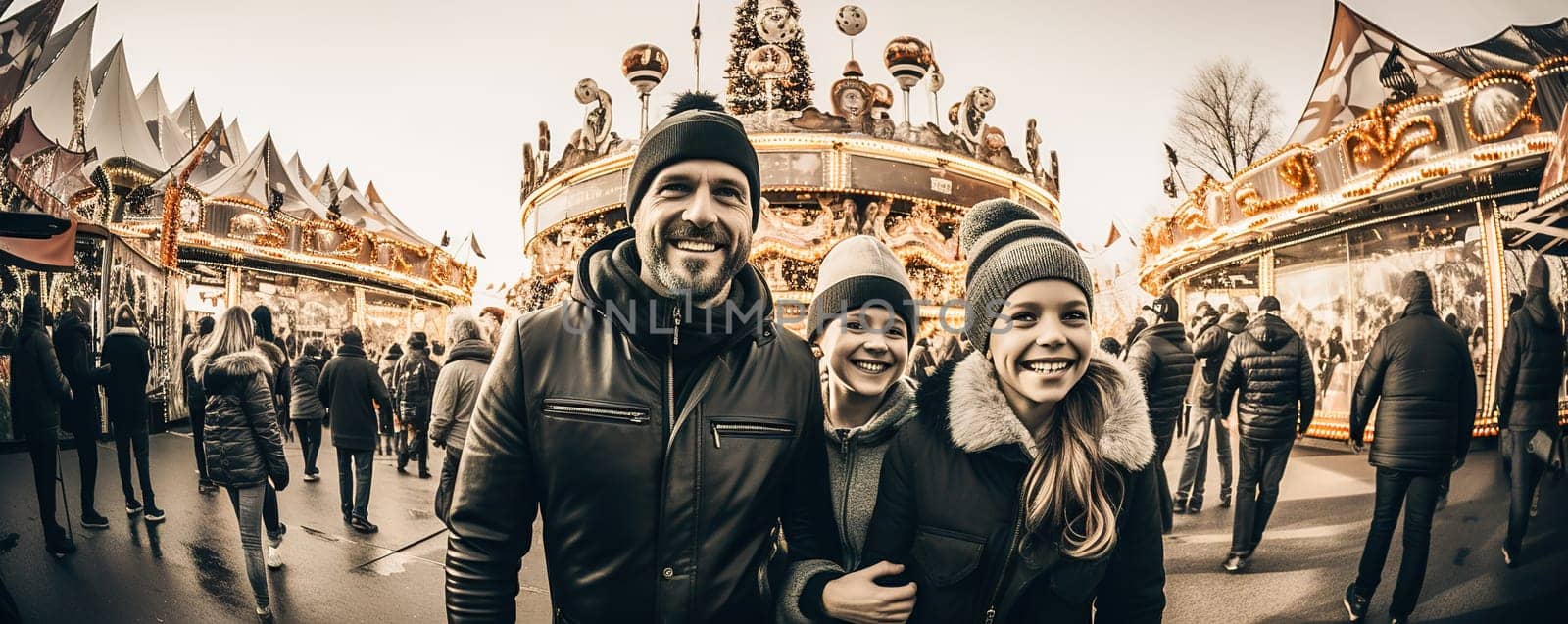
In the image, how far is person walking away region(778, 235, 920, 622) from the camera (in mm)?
1632

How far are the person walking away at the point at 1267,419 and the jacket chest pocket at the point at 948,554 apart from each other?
4.30 m

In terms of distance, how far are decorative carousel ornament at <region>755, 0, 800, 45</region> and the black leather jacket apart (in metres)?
16.2

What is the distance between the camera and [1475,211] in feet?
15.5

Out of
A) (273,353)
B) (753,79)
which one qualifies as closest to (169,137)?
(273,353)

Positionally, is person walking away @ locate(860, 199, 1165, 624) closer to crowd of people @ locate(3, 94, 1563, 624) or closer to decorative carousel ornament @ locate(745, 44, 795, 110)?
crowd of people @ locate(3, 94, 1563, 624)

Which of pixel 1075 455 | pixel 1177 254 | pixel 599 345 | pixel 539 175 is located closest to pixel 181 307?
pixel 599 345

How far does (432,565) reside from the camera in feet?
17.0

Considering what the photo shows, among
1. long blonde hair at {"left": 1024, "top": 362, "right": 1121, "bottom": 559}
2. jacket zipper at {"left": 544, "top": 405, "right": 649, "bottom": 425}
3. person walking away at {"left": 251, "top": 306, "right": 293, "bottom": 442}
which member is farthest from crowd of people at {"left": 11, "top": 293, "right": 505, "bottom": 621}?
long blonde hair at {"left": 1024, "top": 362, "right": 1121, "bottom": 559}

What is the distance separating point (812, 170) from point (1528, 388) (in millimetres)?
12335

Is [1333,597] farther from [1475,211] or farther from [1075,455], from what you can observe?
[1075,455]

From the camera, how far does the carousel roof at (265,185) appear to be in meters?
15.5

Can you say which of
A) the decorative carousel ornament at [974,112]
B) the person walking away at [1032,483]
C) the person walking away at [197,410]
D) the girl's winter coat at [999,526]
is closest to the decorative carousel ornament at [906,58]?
the decorative carousel ornament at [974,112]

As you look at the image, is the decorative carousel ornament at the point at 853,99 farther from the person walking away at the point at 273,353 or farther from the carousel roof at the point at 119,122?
the carousel roof at the point at 119,122

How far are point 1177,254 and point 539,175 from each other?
1606cm
